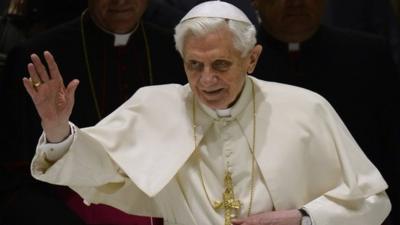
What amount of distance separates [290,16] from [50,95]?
178 cm

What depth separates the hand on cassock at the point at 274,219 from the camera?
2.96 meters

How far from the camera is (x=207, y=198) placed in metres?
3.11

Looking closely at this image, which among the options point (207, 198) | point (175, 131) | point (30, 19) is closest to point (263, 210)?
point (207, 198)

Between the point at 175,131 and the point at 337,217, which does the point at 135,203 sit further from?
the point at 337,217

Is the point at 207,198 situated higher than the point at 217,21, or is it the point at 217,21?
the point at 217,21

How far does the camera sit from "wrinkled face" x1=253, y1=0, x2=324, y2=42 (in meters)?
4.22

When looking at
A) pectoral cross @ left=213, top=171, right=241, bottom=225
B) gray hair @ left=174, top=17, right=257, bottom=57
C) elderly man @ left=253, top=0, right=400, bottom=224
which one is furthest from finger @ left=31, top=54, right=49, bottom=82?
elderly man @ left=253, top=0, right=400, bottom=224

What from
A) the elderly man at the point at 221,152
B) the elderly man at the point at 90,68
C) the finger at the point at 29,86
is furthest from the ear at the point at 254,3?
the finger at the point at 29,86

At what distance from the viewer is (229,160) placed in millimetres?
3170

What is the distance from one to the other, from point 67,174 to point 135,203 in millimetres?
399

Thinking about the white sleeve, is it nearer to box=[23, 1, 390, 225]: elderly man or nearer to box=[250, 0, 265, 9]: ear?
box=[23, 1, 390, 225]: elderly man

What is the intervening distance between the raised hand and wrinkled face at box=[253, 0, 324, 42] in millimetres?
1687

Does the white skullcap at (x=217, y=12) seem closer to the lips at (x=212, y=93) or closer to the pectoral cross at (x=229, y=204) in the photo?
the lips at (x=212, y=93)

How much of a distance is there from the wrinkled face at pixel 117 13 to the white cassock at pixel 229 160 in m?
1.02
